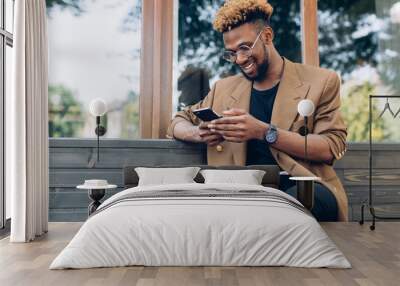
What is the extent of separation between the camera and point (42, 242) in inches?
192

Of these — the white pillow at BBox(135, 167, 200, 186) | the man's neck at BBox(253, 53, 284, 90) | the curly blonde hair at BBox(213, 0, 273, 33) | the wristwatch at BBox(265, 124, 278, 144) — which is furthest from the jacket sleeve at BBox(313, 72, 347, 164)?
the white pillow at BBox(135, 167, 200, 186)

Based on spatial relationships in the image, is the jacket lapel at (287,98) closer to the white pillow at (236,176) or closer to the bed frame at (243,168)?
the bed frame at (243,168)

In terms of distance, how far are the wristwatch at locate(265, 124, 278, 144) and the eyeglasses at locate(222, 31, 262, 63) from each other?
0.88 metres

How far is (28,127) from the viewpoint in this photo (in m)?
4.97

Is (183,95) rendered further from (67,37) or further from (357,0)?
(357,0)

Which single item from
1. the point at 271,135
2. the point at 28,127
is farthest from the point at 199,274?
the point at 271,135

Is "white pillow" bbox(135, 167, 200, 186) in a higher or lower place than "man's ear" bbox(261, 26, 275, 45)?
lower

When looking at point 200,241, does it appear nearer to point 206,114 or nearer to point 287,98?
point 206,114

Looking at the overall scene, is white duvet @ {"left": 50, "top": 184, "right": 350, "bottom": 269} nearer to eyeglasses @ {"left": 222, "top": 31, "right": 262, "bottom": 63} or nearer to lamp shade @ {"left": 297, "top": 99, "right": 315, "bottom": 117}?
lamp shade @ {"left": 297, "top": 99, "right": 315, "bottom": 117}

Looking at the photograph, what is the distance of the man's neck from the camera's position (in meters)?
6.12

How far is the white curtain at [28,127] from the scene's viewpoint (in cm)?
489

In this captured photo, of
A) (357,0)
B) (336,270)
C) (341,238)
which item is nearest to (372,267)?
(336,270)

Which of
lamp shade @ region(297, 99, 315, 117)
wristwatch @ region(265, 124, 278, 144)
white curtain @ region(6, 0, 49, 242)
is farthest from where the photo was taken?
wristwatch @ region(265, 124, 278, 144)

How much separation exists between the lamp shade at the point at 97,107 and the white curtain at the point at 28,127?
72cm
